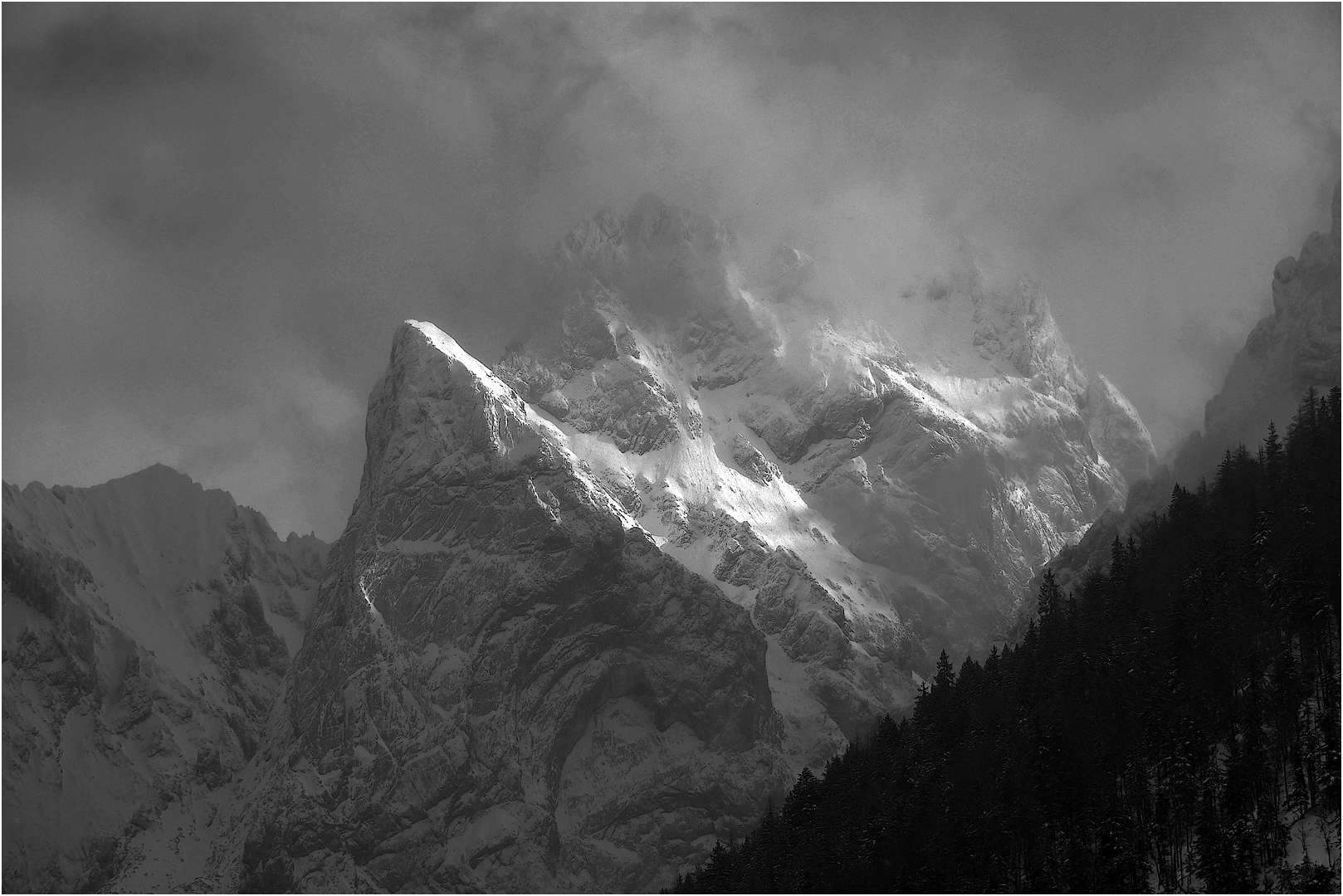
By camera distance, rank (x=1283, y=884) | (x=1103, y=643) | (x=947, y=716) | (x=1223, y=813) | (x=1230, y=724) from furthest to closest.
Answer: (x=947, y=716)
(x=1103, y=643)
(x=1230, y=724)
(x=1223, y=813)
(x=1283, y=884)

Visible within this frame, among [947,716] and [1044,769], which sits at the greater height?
[947,716]

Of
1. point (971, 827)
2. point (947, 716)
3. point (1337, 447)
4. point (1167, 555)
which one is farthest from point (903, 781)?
point (1337, 447)

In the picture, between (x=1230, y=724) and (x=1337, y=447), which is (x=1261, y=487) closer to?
(x=1337, y=447)

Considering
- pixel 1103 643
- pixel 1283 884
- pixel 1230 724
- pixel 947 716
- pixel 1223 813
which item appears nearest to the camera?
pixel 1283 884

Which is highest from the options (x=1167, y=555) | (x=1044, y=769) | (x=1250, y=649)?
(x=1167, y=555)

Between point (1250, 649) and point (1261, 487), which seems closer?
point (1250, 649)

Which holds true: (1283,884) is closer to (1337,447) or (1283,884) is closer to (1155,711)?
(1155,711)
